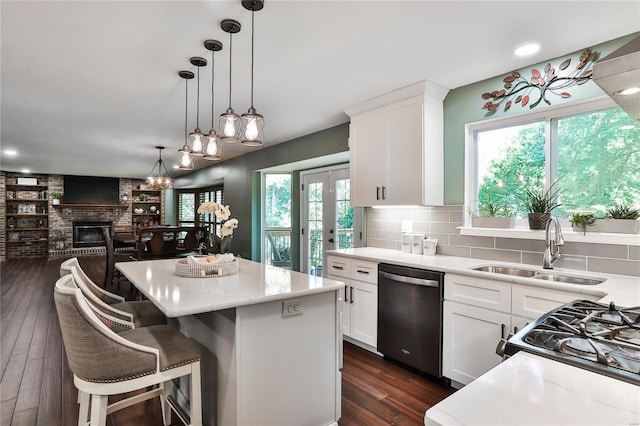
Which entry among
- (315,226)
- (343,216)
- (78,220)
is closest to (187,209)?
(78,220)

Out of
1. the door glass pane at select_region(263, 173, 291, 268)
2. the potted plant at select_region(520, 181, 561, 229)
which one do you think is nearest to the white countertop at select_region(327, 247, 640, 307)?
the potted plant at select_region(520, 181, 561, 229)

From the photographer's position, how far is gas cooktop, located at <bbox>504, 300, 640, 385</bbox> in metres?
0.87

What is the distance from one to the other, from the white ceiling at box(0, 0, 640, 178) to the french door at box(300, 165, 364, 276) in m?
1.31

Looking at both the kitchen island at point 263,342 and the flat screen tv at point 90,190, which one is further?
the flat screen tv at point 90,190

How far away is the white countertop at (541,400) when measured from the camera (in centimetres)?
66

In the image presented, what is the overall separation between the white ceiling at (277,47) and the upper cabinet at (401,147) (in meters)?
0.16

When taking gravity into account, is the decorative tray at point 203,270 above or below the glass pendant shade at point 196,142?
below

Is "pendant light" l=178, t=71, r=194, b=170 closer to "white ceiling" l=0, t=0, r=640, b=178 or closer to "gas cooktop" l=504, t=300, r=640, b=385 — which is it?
"white ceiling" l=0, t=0, r=640, b=178

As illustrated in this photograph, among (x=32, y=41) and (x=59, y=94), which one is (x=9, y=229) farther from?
(x=32, y=41)

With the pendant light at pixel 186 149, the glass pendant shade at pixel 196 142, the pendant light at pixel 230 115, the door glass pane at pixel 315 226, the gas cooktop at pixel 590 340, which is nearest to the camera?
the gas cooktop at pixel 590 340

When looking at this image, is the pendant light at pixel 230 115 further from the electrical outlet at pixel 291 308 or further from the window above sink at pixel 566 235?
the window above sink at pixel 566 235

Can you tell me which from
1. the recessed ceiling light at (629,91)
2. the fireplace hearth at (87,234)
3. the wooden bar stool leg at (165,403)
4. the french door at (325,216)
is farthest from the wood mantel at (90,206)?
the recessed ceiling light at (629,91)

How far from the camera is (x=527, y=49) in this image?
240 centimetres

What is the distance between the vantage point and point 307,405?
1.99 meters
